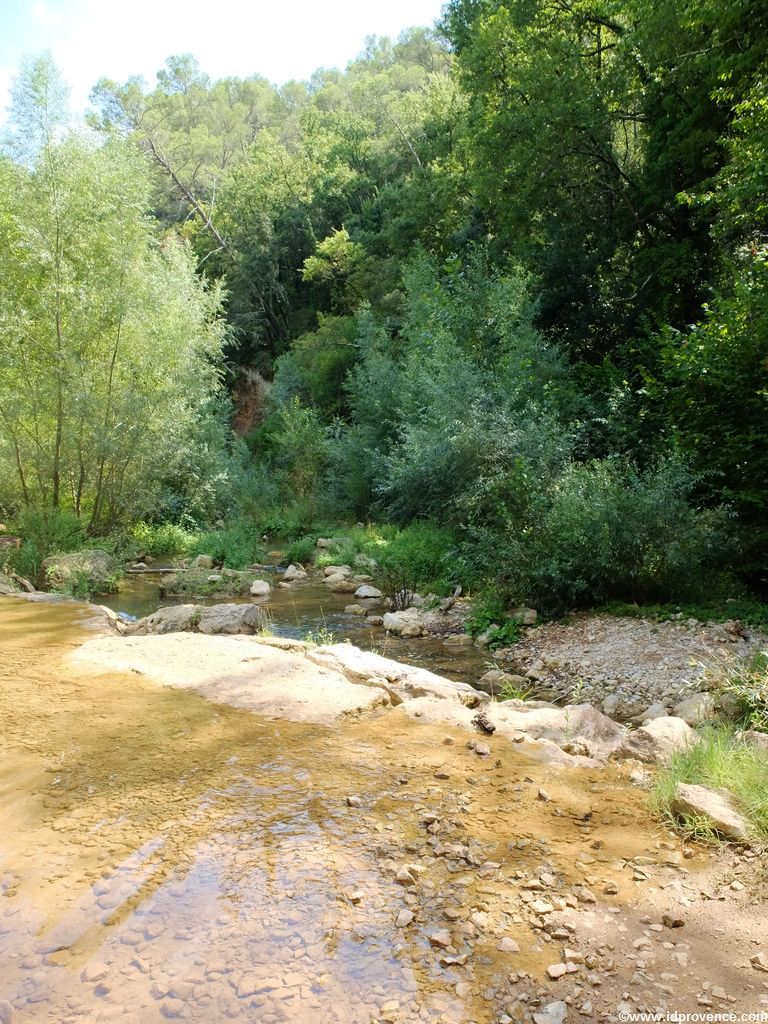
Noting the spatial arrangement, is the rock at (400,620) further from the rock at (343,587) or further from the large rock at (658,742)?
the large rock at (658,742)

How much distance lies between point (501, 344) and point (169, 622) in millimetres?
8510

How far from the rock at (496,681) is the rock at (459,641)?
141 cm

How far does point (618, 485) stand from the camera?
27.7ft

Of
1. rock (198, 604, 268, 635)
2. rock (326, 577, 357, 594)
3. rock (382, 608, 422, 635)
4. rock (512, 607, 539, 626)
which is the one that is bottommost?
rock (326, 577, 357, 594)

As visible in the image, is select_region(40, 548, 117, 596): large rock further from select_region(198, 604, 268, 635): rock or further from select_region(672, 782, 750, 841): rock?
select_region(672, 782, 750, 841): rock

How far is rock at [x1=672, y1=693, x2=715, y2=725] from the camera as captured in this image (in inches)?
207

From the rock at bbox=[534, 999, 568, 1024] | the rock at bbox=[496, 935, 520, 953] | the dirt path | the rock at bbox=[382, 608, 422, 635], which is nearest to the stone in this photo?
the rock at bbox=[382, 608, 422, 635]

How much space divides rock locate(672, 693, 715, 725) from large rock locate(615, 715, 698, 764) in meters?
0.85

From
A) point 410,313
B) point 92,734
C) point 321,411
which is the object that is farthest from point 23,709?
point 321,411

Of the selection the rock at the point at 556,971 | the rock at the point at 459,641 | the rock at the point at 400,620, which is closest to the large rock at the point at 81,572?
the rock at the point at 400,620

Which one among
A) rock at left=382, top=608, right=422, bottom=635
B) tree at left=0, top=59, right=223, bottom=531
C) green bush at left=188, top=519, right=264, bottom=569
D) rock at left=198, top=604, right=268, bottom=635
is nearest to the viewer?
rock at left=198, top=604, right=268, bottom=635

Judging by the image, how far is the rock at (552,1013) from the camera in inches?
85.1

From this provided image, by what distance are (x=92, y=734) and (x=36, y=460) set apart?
997cm

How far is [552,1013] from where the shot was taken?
7.18ft
